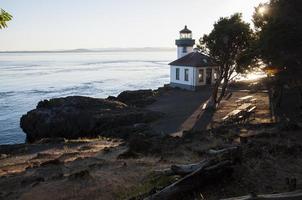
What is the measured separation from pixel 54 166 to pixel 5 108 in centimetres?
3513

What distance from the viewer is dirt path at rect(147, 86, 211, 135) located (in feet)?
93.3

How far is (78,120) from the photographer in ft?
108

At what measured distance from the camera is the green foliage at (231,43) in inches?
1270

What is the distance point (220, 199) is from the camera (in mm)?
8219

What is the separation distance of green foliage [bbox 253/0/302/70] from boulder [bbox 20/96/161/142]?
14021 mm

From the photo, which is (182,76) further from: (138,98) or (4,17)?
(4,17)

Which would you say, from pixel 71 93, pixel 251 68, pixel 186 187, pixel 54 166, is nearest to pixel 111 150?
pixel 54 166

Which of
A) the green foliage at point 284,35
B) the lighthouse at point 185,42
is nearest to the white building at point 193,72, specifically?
the lighthouse at point 185,42

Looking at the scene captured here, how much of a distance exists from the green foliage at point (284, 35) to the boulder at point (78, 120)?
14021 millimetres

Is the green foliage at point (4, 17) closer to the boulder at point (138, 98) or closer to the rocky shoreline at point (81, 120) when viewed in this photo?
the rocky shoreline at point (81, 120)

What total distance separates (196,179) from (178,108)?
1066 inches

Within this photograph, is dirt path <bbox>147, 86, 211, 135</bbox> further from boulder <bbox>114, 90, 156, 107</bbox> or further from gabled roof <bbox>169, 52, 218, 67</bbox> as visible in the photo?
gabled roof <bbox>169, 52, 218, 67</bbox>

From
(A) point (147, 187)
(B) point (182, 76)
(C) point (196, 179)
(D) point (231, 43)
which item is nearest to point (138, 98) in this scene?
(B) point (182, 76)

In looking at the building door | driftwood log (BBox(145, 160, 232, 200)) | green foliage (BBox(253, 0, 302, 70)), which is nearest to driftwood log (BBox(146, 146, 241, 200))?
driftwood log (BBox(145, 160, 232, 200))
